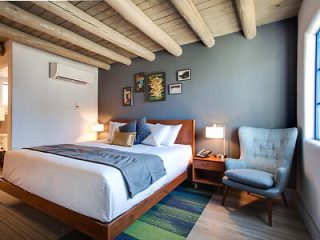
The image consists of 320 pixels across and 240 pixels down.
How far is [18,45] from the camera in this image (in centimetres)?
314

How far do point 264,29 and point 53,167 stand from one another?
3.44 meters

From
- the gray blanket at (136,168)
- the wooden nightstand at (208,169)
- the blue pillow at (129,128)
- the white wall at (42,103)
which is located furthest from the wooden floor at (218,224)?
the blue pillow at (129,128)

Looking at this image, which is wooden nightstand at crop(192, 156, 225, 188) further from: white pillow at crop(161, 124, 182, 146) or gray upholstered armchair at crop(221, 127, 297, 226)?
white pillow at crop(161, 124, 182, 146)

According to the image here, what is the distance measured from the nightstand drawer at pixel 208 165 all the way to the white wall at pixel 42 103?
9.49ft

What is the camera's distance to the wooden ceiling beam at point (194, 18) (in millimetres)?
2078

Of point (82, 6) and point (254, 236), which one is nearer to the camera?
point (254, 236)

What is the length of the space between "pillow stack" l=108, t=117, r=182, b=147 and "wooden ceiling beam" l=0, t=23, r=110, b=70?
6.02 feet

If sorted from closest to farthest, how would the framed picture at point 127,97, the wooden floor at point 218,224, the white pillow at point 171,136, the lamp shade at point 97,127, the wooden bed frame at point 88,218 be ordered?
the wooden bed frame at point 88,218 < the wooden floor at point 218,224 < the white pillow at point 171,136 < the framed picture at point 127,97 < the lamp shade at point 97,127

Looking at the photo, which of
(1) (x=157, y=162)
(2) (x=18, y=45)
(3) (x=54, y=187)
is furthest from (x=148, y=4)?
(2) (x=18, y=45)

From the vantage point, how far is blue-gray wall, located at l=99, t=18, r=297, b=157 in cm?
263

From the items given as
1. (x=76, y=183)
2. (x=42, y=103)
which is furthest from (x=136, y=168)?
(x=42, y=103)

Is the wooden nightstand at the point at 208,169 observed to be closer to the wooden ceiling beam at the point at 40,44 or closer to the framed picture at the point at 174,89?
the framed picture at the point at 174,89

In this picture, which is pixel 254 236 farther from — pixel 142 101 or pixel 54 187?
pixel 142 101

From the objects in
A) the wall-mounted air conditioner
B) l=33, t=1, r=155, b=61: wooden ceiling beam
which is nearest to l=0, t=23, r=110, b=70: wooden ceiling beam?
the wall-mounted air conditioner
